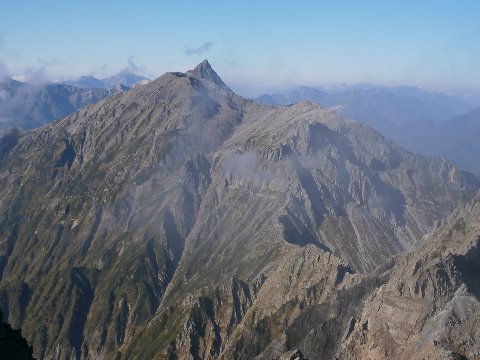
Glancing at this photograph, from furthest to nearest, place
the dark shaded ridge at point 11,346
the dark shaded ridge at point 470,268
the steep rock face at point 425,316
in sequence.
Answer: the dark shaded ridge at point 470,268
the steep rock face at point 425,316
the dark shaded ridge at point 11,346

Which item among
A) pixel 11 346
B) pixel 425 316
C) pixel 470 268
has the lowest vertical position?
pixel 425 316

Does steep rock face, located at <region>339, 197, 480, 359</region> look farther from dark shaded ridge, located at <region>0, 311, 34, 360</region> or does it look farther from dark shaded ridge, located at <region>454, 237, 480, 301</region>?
dark shaded ridge, located at <region>0, 311, 34, 360</region>

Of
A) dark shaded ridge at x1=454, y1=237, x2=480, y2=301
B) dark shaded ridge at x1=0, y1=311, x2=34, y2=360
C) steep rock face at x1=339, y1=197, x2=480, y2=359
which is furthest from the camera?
dark shaded ridge at x1=454, y1=237, x2=480, y2=301

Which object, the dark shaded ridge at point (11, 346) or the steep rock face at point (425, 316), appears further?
the steep rock face at point (425, 316)

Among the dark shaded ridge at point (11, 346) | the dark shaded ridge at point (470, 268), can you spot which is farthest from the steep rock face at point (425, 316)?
the dark shaded ridge at point (11, 346)

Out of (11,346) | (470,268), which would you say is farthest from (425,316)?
(11,346)

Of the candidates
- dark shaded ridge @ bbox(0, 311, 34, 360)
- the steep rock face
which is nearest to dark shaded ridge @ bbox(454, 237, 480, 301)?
the steep rock face

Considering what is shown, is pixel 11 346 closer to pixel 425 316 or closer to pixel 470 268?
pixel 425 316

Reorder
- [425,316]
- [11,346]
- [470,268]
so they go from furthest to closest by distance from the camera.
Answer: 1. [470,268]
2. [425,316]
3. [11,346]

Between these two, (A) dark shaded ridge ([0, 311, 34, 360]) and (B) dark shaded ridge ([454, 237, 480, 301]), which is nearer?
(A) dark shaded ridge ([0, 311, 34, 360])

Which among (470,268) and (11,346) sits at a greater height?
(11,346)

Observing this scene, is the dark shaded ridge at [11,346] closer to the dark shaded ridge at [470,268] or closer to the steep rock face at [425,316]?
the steep rock face at [425,316]
